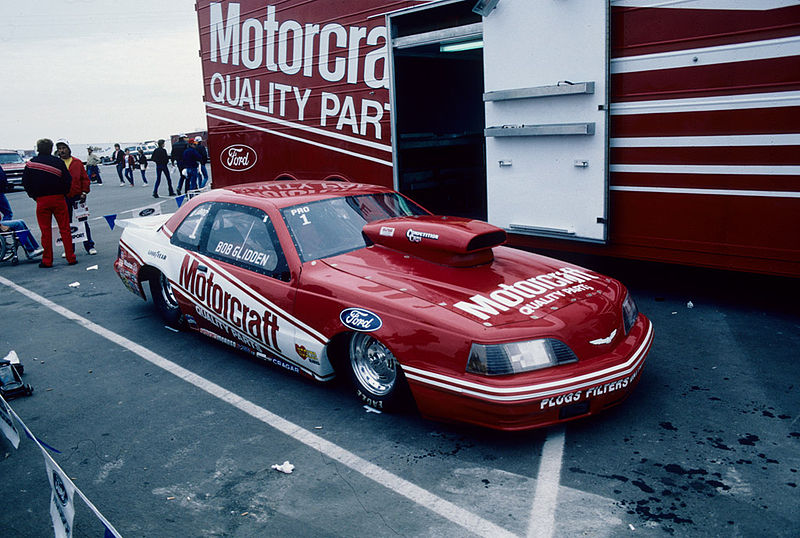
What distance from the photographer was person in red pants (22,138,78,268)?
8914mm

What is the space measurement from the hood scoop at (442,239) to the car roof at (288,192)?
0.64m

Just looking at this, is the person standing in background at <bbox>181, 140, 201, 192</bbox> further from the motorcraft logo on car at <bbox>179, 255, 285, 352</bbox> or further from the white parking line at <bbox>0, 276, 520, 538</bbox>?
the motorcraft logo on car at <bbox>179, 255, 285, 352</bbox>

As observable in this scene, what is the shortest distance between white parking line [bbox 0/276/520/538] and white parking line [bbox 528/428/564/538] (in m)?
0.15

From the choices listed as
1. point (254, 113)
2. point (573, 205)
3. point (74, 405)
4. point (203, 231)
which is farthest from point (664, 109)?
point (254, 113)

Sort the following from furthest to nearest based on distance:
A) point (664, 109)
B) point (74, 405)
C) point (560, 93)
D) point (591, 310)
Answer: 1. point (560, 93)
2. point (664, 109)
3. point (74, 405)
4. point (591, 310)

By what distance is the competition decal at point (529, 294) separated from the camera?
3.66 metres

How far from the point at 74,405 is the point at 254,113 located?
624 cm

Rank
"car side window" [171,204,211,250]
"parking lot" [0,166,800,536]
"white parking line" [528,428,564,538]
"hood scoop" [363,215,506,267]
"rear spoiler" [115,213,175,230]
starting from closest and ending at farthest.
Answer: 1. "white parking line" [528,428,564,538]
2. "parking lot" [0,166,800,536]
3. "hood scoop" [363,215,506,267]
4. "car side window" [171,204,211,250]
5. "rear spoiler" [115,213,175,230]

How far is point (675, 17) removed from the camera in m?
5.50

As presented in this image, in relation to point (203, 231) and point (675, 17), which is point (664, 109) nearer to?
point (675, 17)

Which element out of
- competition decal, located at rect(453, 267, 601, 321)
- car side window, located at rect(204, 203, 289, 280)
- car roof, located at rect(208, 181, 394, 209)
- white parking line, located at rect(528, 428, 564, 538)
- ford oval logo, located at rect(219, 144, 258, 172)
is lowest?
white parking line, located at rect(528, 428, 564, 538)

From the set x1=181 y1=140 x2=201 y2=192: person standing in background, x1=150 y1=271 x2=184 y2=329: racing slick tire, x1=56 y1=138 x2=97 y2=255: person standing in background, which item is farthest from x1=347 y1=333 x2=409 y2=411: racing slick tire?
x1=181 y1=140 x2=201 y2=192: person standing in background

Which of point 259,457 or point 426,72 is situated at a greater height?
point 426,72

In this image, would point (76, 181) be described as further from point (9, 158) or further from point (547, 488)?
point (9, 158)
